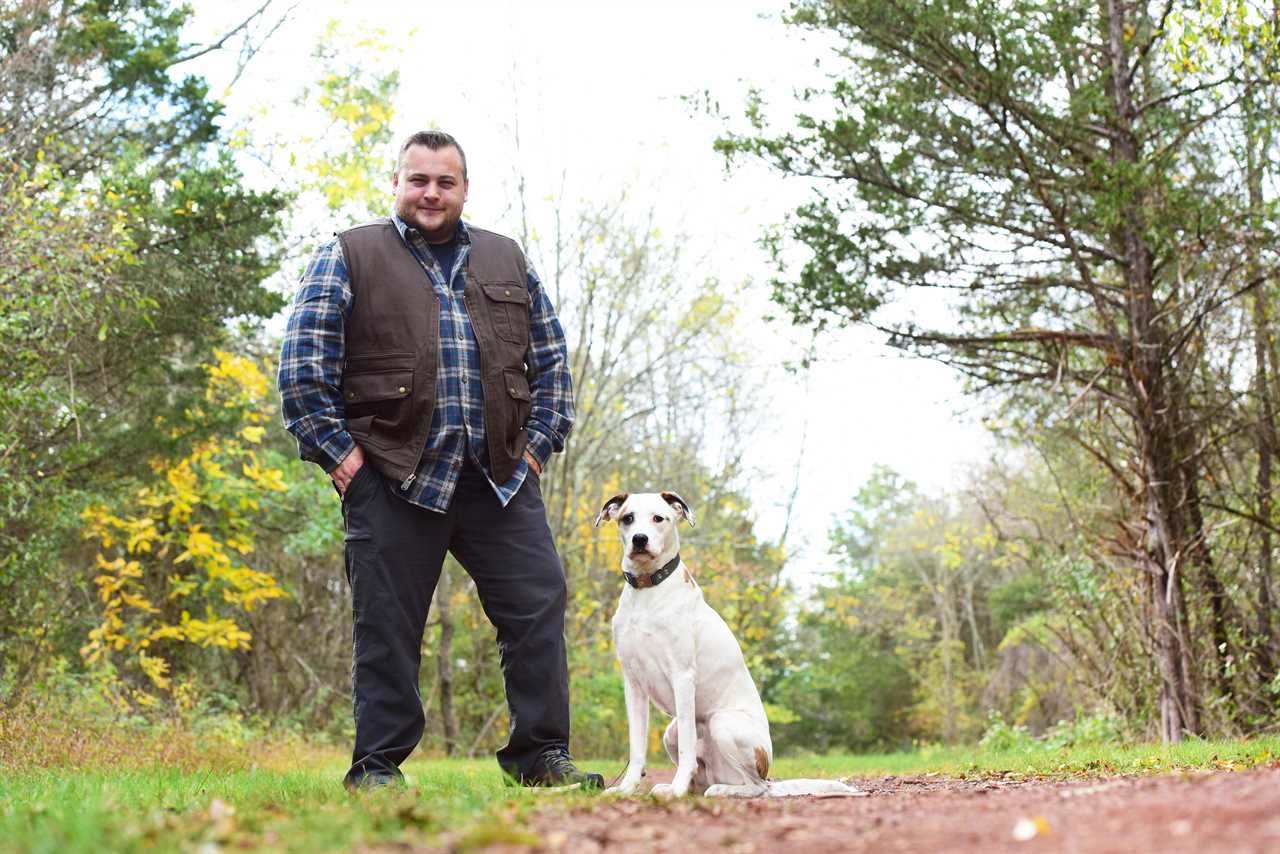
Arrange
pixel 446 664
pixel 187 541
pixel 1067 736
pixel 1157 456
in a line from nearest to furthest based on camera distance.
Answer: pixel 1157 456
pixel 1067 736
pixel 187 541
pixel 446 664

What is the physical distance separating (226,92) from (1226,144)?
30.1 feet

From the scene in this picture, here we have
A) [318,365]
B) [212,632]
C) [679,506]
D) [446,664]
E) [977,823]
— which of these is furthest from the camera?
[446,664]

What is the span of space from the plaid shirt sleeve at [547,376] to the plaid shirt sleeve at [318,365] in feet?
2.76

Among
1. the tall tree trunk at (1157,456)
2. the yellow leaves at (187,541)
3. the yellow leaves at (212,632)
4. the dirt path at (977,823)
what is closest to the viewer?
the dirt path at (977,823)

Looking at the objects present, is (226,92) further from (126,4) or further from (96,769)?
(96,769)

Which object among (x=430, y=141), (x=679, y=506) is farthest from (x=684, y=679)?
(x=430, y=141)

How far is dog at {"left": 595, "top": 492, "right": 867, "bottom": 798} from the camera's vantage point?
4434 millimetres

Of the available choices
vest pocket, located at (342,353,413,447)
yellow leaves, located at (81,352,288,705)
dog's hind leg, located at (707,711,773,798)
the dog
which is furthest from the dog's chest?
yellow leaves, located at (81,352,288,705)

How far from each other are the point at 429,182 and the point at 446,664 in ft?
30.9

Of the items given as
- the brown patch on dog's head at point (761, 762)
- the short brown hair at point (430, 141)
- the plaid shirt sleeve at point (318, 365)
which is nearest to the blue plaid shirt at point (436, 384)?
the plaid shirt sleeve at point (318, 365)

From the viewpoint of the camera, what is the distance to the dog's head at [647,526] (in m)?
4.57

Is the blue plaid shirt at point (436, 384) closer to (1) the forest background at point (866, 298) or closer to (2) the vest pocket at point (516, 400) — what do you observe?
(2) the vest pocket at point (516, 400)

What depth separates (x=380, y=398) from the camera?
4613mm

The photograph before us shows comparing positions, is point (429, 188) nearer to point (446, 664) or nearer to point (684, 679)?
point (684, 679)
